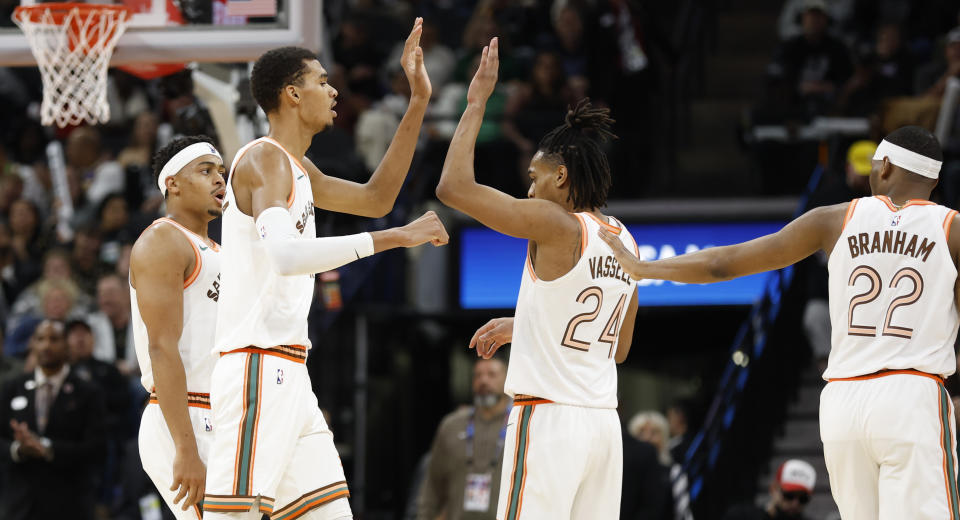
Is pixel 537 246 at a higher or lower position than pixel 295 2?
lower

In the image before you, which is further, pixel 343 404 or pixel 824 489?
pixel 343 404

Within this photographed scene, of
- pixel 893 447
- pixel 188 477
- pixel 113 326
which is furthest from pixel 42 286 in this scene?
pixel 893 447

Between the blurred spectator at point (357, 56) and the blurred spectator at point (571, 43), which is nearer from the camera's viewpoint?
the blurred spectator at point (571, 43)

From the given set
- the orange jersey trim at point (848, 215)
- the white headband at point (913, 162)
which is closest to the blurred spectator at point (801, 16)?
the white headband at point (913, 162)

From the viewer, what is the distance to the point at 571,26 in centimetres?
1647

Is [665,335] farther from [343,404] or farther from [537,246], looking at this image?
[537,246]

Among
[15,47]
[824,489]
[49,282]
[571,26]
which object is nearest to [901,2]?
[571,26]

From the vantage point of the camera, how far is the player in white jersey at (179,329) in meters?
6.18

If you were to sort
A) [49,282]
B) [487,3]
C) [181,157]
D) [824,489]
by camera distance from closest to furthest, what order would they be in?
[181,157]
[824,489]
[49,282]
[487,3]

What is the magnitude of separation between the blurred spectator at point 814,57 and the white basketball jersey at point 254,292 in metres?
10.3

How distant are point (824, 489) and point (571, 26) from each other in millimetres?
6673

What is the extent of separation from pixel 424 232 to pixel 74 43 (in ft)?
12.6

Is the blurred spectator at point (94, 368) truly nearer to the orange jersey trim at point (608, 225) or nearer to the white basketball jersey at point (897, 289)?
the orange jersey trim at point (608, 225)

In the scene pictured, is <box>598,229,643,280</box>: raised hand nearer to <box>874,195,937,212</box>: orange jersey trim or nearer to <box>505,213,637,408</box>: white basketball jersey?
<box>505,213,637,408</box>: white basketball jersey
